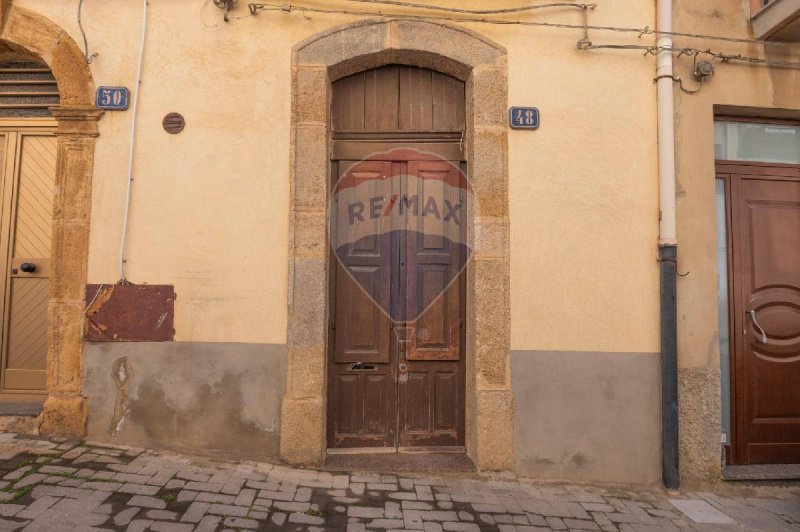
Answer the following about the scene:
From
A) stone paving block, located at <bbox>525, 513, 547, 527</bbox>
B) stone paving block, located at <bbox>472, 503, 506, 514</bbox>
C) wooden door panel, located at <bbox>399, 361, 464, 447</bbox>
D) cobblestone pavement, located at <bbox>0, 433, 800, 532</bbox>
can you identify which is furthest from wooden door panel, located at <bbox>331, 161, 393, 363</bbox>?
stone paving block, located at <bbox>525, 513, 547, 527</bbox>

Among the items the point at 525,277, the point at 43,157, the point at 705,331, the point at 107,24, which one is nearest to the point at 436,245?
the point at 525,277

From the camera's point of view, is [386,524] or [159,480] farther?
[159,480]

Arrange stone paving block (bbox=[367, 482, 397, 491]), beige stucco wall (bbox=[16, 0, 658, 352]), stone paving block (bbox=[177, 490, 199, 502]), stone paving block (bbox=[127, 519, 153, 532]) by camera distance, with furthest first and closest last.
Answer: beige stucco wall (bbox=[16, 0, 658, 352]), stone paving block (bbox=[367, 482, 397, 491]), stone paving block (bbox=[177, 490, 199, 502]), stone paving block (bbox=[127, 519, 153, 532])

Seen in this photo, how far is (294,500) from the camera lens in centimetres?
326

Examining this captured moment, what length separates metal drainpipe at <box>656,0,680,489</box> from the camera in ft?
12.6

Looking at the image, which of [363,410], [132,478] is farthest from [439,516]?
[132,478]

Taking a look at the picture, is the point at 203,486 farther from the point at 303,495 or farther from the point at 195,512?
the point at 303,495

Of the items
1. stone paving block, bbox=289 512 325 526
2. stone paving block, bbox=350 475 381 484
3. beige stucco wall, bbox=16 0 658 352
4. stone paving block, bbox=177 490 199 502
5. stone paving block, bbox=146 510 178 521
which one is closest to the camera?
stone paving block, bbox=146 510 178 521

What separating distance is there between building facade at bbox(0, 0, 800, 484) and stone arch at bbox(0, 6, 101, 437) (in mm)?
20

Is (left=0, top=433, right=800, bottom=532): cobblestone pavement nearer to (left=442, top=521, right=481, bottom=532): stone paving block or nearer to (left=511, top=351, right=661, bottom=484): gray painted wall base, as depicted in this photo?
(left=442, top=521, right=481, bottom=532): stone paving block

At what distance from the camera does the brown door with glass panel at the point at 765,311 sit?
13.6 ft

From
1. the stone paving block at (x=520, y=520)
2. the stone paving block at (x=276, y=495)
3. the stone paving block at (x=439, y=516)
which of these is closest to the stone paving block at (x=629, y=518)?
the stone paving block at (x=520, y=520)

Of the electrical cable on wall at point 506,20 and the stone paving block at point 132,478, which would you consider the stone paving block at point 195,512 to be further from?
the electrical cable on wall at point 506,20

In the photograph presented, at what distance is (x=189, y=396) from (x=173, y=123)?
2.24 metres
